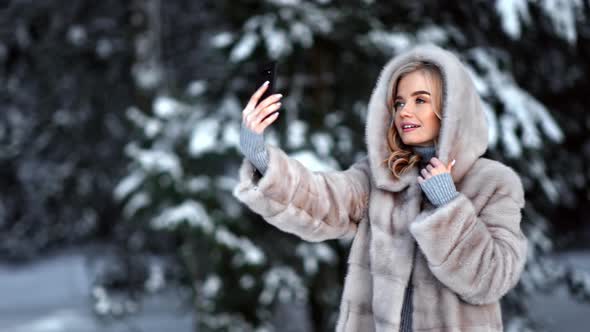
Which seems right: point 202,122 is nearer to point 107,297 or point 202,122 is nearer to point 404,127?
point 107,297

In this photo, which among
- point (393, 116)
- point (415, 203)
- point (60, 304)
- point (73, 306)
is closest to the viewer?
point (415, 203)

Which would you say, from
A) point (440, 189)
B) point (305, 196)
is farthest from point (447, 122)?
point (305, 196)

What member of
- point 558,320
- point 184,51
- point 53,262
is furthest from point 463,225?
point 53,262

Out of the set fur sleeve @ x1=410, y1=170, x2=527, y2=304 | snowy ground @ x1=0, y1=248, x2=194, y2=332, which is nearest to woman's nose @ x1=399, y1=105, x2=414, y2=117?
fur sleeve @ x1=410, y1=170, x2=527, y2=304

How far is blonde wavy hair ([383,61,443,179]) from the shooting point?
2205 mm

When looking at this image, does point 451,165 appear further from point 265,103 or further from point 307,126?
point 307,126

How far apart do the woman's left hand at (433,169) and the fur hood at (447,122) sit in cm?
3

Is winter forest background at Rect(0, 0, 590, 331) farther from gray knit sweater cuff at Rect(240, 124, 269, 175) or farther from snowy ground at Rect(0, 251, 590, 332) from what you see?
gray knit sweater cuff at Rect(240, 124, 269, 175)

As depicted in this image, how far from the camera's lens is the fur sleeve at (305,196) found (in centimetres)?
208

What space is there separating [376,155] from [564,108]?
3.96 metres

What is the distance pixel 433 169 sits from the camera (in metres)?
2.07

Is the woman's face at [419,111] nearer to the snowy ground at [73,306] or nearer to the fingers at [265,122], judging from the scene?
the fingers at [265,122]

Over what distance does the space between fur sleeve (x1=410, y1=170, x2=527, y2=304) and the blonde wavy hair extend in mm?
267

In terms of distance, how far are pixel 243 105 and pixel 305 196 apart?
9.59ft
